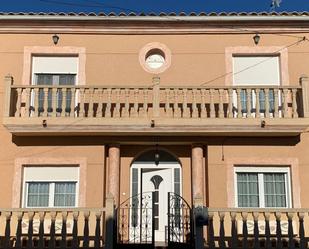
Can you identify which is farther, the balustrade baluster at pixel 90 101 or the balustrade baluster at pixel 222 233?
the balustrade baluster at pixel 90 101

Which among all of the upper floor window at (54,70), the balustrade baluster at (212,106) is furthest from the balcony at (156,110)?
the upper floor window at (54,70)

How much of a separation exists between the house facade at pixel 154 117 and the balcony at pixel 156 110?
0.10 feet

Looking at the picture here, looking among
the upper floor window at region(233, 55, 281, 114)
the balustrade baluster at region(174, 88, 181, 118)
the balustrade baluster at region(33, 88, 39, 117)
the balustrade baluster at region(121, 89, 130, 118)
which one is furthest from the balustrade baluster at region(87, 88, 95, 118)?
the upper floor window at region(233, 55, 281, 114)

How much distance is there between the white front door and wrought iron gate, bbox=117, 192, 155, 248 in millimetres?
259

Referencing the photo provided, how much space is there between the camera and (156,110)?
1299 centimetres

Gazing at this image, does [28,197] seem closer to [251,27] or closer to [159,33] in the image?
[159,33]

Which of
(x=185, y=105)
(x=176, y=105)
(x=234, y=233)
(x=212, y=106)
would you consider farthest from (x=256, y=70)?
(x=234, y=233)

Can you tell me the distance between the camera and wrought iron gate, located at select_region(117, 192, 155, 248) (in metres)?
13.2

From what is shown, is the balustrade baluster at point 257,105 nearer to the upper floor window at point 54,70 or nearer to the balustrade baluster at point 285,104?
the balustrade baluster at point 285,104

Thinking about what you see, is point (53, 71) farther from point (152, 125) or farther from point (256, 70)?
point (256, 70)

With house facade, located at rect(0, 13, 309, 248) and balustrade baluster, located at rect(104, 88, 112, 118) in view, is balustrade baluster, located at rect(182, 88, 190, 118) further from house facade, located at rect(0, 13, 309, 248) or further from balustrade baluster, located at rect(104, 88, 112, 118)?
balustrade baluster, located at rect(104, 88, 112, 118)

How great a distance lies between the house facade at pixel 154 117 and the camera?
42.4 ft

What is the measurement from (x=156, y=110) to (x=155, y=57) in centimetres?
193

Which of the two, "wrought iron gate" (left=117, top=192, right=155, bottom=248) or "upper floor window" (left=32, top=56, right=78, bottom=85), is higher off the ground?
"upper floor window" (left=32, top=56, right=78, bottom=85)
